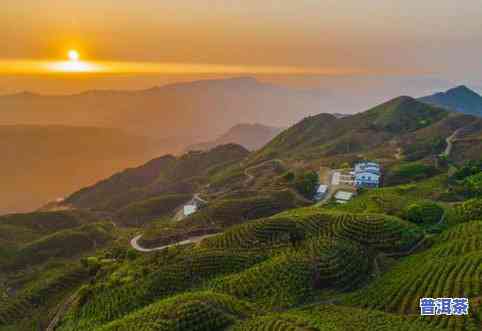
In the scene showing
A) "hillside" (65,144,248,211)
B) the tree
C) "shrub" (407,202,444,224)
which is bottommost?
"hillside" (65,144,248,211)

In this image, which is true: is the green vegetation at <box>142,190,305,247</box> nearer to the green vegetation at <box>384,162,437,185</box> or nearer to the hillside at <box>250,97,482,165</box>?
the green vegetation at <box>384,162,437,185</box>

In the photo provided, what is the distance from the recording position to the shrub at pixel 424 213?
156 feet

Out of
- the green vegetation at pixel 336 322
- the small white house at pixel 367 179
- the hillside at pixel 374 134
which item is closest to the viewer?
the green vegetation at pixel 336 322

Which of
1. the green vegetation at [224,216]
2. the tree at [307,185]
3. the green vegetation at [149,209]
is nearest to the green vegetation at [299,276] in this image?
the green vegetation at [224,216]

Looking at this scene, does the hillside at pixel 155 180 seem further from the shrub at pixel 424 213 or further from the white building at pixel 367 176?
the shrub at pixel 424 213

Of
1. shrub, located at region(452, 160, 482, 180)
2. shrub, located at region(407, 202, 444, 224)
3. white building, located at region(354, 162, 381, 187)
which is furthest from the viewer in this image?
white building, located at region(354, 162, 381, 187)

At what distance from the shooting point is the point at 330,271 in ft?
122

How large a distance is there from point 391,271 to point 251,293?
53.0 ft

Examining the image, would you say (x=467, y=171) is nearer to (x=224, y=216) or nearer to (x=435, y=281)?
(x=435, y=281)

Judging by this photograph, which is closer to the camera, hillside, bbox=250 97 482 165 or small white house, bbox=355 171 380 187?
small white house, bbox=355 171 380 187

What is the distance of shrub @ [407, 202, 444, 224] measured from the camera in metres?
47.5

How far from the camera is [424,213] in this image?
157ft

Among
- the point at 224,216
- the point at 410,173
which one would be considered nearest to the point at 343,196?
the point at 410,173

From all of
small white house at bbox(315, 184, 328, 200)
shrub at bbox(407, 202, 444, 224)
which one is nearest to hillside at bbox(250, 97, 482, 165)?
small white house at bbox(315, 184, 328, 200)
